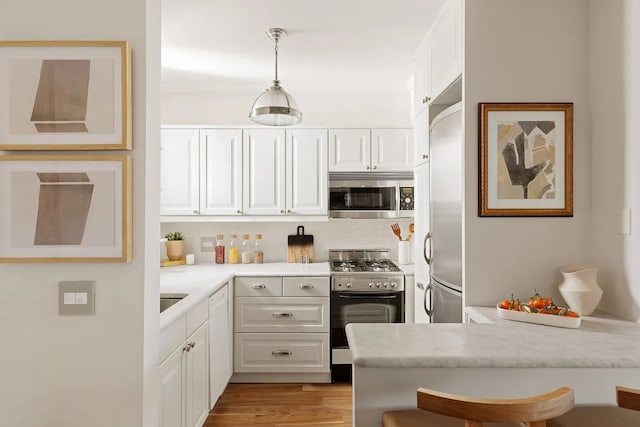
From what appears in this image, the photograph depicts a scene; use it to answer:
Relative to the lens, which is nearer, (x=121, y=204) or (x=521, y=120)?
(x=121, y=204)

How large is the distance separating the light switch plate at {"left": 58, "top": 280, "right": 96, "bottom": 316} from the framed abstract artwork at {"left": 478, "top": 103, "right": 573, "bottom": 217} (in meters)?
1.78

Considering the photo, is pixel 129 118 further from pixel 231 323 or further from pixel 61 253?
pixel 231 323

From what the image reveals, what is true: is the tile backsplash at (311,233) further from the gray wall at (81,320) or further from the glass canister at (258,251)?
the gray wall at (81,320)

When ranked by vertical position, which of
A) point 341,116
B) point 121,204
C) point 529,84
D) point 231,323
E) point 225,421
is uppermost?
point 341,116

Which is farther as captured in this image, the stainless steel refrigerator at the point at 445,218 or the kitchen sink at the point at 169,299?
the kitchen sink at the point at 169,299

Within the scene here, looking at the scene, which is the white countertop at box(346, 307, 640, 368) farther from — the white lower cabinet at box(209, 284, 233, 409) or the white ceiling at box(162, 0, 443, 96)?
the white ceiling at box(162, 0, 443, 96)

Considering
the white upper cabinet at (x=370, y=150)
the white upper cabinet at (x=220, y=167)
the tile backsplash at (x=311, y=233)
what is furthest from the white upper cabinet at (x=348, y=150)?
the white upper cabinet at (x=220, y=167)

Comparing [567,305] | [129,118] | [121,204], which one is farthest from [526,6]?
[121,204]

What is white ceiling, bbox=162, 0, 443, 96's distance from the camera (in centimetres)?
264

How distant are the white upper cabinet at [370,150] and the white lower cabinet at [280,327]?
1.13 meters

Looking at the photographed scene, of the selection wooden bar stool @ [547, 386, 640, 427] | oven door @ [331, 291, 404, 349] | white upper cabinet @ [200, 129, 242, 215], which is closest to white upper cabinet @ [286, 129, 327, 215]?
white upper cabinet @ [200, 129, 242, 215]

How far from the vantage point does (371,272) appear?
11.9 feet

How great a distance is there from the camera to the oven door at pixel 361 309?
11.8ft

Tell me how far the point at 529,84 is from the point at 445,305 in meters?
1.26
